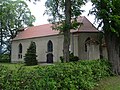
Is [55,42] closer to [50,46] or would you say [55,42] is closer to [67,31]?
[50,46]

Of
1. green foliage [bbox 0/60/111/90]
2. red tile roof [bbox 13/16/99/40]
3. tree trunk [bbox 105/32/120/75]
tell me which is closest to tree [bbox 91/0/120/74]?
tree trunk [bbox 105/32/120/75]

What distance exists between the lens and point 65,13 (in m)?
20.3

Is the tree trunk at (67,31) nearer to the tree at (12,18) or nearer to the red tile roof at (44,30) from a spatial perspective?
the red tile roof at (44,30)

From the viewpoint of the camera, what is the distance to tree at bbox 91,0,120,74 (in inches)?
760

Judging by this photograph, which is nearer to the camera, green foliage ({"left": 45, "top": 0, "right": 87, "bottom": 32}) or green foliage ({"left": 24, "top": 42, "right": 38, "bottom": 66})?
green foliage ({"left": 45, "top": 0, "right": 87, "bottom": 32})

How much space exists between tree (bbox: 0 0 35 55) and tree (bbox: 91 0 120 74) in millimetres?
34675

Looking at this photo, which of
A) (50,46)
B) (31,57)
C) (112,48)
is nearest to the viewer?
(112,48)

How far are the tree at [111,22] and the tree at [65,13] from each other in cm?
179

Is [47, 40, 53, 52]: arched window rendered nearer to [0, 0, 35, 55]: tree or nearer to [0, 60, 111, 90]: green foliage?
[0, 0, 35, 55]: tree

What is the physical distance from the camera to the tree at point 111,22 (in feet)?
63.3

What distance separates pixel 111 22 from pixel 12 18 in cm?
3692

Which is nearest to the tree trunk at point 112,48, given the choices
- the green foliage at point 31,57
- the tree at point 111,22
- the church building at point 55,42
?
the tree at point 111,22

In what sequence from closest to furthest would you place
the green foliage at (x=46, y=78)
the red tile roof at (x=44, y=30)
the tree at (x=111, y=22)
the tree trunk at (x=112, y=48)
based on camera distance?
1. the green foliage at (x=46, y=78)
2. the tree at (x=111, y=22)
3. the tree trunk at (x=112, y=48)
4. the red tile roof at (x=44, y=30)

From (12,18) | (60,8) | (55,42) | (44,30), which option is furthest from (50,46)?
(60,8)
